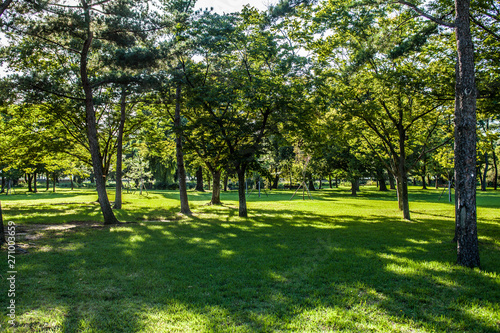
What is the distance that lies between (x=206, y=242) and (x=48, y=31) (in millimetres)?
8934

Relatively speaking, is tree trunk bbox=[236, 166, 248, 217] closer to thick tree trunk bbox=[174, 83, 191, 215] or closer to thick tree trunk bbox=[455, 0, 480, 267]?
thick tree trunk bbox=[174, 83, 191, 215]

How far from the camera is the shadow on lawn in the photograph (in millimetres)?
3684

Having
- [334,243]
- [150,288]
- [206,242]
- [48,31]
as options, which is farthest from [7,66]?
[334,243]

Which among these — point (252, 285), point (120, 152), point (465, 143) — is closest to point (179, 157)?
point (120, 152)

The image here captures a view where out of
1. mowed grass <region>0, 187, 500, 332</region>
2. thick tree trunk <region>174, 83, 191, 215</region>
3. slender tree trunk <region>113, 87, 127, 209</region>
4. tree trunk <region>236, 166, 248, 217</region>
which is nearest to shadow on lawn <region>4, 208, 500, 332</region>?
mowed grass <region>0, 187, 500, 332</region>

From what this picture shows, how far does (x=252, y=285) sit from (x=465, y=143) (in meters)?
4.83

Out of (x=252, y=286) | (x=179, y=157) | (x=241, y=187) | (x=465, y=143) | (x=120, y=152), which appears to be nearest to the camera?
(x=252, y=286)

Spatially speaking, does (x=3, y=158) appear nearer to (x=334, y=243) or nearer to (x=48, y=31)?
(x=48, y=31)

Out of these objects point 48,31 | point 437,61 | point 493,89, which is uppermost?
point 48,31

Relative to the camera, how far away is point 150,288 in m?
4.73

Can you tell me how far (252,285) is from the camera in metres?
4.87

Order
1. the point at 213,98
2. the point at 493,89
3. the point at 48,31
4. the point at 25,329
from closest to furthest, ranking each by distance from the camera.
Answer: the point at 25,329
the point at 493,89
the point at 48,31
the point at 213,98

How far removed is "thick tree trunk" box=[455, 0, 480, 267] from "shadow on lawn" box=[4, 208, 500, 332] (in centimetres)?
61

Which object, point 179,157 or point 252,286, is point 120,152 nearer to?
point 179,157
